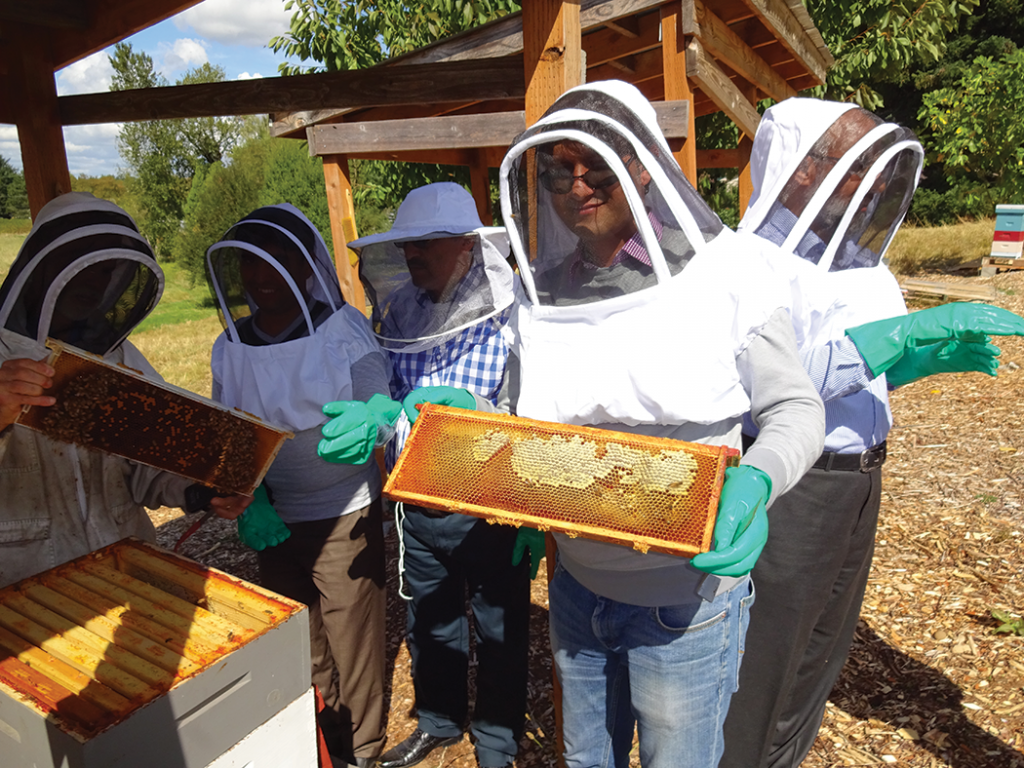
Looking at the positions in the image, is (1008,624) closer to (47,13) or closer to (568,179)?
(568,179)

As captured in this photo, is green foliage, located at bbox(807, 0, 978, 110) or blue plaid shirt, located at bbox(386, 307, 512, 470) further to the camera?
green foliage, located at bbox(807, 0, 978, 110)

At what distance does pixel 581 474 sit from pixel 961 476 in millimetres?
5345

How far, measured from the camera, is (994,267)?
13211 millimetres

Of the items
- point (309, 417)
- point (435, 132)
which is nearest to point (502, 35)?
point (435, 132)

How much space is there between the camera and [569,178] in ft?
6.10

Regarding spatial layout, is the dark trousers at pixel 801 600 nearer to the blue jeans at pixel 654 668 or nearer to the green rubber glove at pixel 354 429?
the blue jeans at pixel 654 668

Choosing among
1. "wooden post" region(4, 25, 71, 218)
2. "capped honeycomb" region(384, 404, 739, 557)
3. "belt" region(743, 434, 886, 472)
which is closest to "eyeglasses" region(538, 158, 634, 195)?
"capped honeycomb" region(384, 404, 739, 557)

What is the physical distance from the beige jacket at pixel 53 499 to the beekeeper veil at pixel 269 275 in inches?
28.7

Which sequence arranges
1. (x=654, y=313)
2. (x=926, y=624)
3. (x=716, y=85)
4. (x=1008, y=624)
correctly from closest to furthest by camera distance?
(x=654, y=313) → (x=1008, y=624) → (x=926, y=624) → (x=716, y=85)

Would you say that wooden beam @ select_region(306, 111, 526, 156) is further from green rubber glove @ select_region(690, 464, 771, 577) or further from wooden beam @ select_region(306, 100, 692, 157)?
green rubber glove @ select_region(690, 464, 771, 577)

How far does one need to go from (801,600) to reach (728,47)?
5.00 meters

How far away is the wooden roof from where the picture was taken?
4.59 metres

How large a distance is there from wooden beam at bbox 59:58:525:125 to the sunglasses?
1.01 m

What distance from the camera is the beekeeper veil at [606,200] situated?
175 cm
